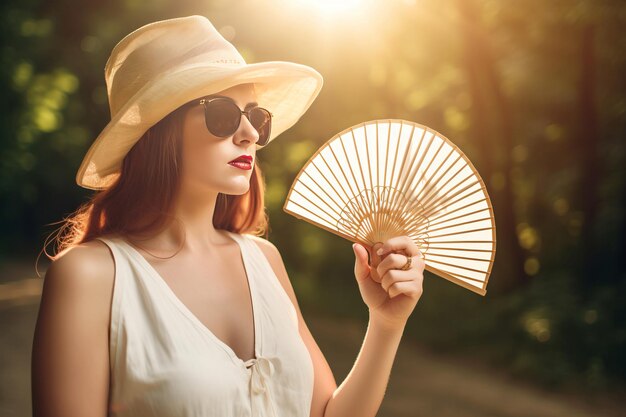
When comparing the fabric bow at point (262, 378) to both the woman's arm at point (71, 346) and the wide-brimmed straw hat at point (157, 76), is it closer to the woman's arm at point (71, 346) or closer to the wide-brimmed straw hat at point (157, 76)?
the woman's arm at point (71, 346)

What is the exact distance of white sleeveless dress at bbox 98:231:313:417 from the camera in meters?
1.73

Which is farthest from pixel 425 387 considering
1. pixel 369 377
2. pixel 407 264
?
pixel 407 264

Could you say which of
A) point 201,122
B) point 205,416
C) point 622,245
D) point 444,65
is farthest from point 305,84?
point 444,65

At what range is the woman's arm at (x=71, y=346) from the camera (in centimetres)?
168

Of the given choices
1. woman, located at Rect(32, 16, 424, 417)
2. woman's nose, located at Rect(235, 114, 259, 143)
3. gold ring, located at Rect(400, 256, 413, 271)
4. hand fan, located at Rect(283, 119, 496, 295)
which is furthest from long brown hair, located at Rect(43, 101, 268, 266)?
gold ring, located at Rect(400, 256, 413, 271)

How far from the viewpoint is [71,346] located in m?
1.68

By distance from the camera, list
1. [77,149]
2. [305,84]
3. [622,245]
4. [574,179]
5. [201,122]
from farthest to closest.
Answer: [77,149], [574,179], [622,245], [305,84], [201,122]

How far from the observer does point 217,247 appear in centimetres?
216

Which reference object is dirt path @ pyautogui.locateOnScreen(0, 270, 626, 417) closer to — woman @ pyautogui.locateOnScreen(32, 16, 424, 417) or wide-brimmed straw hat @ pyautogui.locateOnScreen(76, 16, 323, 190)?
woman @ pyautogui.locateOnScreen(32, 16, 424, 417)

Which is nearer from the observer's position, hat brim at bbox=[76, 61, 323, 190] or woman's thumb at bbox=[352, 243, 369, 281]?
hat brim at bbox=[76, 61, 323, 190]

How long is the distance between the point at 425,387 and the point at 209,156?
5.12m

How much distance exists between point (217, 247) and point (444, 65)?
26.1ft

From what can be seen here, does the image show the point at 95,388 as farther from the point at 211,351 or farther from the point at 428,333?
the point at 428,333

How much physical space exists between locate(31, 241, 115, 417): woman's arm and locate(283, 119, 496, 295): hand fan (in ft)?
2.35
